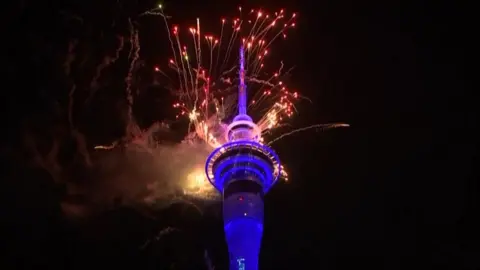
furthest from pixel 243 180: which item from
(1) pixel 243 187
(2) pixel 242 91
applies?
(2) pixel 242 91

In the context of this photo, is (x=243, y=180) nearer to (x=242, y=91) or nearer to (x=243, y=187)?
(x=243, y=187)

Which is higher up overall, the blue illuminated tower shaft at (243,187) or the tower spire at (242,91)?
the tower spire at (242,91)

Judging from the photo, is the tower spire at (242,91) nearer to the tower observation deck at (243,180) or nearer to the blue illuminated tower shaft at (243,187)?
the tower observation deck at (243,180)

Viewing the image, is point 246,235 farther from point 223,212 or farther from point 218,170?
point 218,170

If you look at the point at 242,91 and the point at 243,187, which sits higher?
the point at 242,91

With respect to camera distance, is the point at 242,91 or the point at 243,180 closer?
the point at 242,91

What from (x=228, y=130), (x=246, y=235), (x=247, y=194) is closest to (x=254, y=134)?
(x=228, y=130)

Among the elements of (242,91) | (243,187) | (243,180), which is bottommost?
(243,187)

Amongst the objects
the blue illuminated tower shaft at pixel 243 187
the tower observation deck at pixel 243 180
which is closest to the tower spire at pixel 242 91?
the tower observation deck at pixel 243 180

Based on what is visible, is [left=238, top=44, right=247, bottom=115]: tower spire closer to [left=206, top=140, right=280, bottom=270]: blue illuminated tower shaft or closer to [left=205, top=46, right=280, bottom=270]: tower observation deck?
[left=205, top=46, right=280, bottom=270]: tower observation deck
